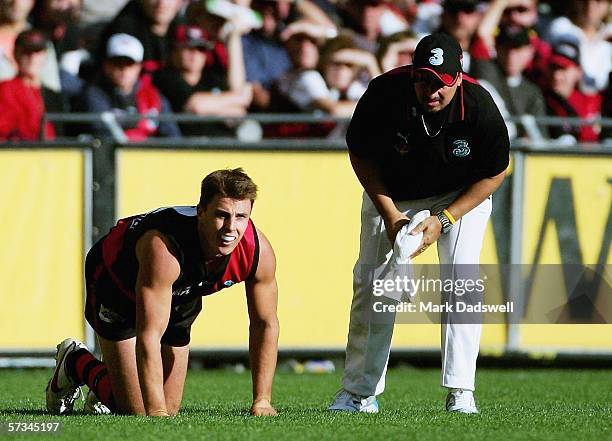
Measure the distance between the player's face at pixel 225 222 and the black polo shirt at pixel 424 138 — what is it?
1.09m

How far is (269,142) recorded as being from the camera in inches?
419

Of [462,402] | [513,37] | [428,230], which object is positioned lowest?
[462,402]

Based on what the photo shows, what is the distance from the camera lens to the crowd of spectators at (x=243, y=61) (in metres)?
11.7

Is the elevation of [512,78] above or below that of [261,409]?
above

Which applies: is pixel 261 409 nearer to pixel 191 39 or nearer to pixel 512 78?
pixel 191 39

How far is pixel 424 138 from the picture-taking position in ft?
23.8

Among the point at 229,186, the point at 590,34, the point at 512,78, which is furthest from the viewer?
the point at 590,34

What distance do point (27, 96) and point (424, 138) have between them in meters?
5.22

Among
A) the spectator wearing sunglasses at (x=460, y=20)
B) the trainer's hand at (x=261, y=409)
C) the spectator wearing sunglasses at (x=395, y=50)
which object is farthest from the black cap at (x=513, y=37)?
the trainer's hand at (x=261, y=409)

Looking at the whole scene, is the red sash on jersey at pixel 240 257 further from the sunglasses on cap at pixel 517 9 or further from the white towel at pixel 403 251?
the sunglasses on cap at pixel 517 9

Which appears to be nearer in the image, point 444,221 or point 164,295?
point 164,295

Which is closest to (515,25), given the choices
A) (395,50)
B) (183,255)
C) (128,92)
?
(395,50)

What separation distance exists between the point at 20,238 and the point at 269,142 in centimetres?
216

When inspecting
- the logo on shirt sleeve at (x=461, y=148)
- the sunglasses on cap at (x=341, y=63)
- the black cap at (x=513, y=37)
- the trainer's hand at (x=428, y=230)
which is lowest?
the trainer's hand at (x=428, y=230)
